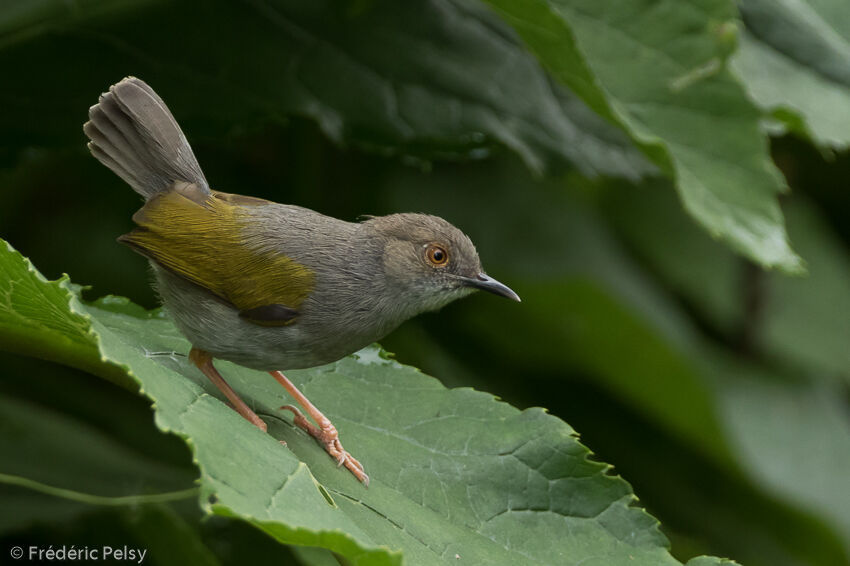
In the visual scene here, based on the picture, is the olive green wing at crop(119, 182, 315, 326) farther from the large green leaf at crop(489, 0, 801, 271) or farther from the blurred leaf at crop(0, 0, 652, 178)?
the large green leaf at crop(489, 0, 801, 271)

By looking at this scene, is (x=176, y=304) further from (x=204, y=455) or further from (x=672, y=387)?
(x=672, y=387)

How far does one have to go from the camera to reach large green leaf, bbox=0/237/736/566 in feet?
7.61

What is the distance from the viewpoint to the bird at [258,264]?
318 cm

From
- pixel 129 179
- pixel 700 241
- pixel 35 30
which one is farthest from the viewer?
pixel 700 241

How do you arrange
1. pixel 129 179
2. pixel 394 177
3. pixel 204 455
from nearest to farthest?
pixel 204 455, pixel 129 179, pixel 394 177

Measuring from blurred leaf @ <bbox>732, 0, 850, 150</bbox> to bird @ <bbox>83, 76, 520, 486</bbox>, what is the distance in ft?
4.68

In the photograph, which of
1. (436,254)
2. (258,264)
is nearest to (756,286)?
(436,254)

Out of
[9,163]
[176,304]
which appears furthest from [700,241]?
[9,163]

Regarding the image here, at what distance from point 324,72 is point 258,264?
3.51 ft

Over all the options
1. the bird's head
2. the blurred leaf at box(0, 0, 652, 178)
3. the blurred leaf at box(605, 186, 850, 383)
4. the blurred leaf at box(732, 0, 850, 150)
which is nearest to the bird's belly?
the bird's head

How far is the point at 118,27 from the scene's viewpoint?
3879 mm

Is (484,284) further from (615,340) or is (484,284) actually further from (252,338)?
(615,340)

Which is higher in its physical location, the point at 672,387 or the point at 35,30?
the point at 35,30

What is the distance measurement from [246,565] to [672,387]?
2.10 metres
